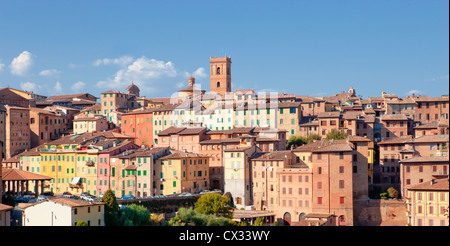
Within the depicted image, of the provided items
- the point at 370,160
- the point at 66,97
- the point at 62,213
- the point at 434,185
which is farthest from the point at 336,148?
the point at 66,97

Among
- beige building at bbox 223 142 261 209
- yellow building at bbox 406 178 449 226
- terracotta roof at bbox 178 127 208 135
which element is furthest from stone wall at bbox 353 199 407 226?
terracotta roof at bbox 178 127 208 135

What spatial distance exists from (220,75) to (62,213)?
5697 cm

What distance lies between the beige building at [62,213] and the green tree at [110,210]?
0.88 metres

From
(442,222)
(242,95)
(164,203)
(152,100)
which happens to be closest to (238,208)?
(164,203)

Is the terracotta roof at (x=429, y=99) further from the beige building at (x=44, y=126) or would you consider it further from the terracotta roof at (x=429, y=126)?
the beige building at (x=44, y=126)

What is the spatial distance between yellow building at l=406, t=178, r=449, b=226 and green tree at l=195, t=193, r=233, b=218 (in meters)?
13.7

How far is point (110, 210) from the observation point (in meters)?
45.4

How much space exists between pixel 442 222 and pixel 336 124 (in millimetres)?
23694

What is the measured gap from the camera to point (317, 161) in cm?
5128

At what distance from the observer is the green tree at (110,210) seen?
4464 cm

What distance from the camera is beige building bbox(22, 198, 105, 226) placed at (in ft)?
135

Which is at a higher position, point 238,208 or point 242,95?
point 242,95

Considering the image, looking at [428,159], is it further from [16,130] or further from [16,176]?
[16,130]
